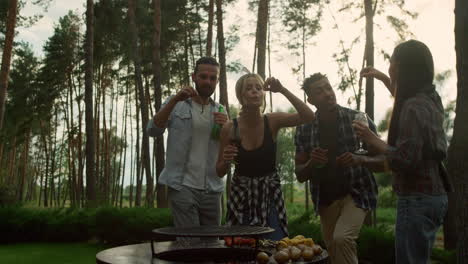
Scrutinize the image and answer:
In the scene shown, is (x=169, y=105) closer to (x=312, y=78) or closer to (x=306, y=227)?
(x=312, y=78)

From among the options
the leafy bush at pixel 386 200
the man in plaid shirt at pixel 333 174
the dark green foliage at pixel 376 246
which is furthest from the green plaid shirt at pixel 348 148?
the leafy bush at pixel 386 200

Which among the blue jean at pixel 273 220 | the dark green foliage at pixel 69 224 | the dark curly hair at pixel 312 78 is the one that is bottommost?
the dark green foliage at pixel 69 224

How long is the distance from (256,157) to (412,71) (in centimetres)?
145

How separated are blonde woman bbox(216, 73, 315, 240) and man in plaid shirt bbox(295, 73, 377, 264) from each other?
25cm

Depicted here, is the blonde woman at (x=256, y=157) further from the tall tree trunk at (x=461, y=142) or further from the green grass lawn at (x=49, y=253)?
the green grass lawn at (x=49, y=253)

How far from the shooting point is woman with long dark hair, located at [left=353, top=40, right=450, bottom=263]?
2457 mm

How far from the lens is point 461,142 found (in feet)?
12.4

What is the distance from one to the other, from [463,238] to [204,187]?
2.12 meters

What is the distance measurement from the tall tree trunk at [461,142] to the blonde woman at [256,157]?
3.92 feet

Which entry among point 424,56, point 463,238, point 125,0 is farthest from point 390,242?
point 125,0

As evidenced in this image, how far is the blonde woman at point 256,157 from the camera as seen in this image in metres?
3.66

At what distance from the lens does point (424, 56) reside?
2.58 metres

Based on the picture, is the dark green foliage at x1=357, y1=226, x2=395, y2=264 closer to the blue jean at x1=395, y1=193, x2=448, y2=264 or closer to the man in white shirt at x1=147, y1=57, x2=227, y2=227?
the man in white shirt at x1=147, y1=57, x2=227, y2=227

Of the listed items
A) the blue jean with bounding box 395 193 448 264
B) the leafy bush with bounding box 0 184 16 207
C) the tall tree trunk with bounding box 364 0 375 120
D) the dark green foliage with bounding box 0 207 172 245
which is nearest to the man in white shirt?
the blue jean with bounding box 395 193 448 264
